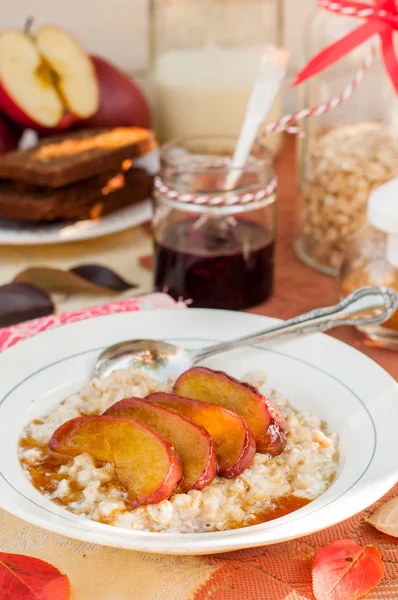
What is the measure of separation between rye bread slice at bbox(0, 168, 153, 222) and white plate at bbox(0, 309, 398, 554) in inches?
17.1

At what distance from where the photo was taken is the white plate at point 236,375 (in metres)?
0.72

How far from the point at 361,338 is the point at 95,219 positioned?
0.57 meters

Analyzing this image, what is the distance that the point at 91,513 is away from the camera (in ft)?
2.55

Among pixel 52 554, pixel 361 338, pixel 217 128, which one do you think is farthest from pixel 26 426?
pixel 217 128

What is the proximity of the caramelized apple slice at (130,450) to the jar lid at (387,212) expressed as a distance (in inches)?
18.3

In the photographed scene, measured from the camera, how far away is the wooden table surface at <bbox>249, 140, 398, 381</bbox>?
121 cm

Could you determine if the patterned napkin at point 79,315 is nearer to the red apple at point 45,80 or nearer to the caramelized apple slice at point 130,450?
the caramelized apple slice at point 130,450

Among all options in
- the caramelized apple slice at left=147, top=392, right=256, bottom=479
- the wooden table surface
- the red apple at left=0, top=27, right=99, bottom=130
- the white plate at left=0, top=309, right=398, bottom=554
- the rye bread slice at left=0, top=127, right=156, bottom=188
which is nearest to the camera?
the white plate at left=0, top=309, right=398, bottom=554

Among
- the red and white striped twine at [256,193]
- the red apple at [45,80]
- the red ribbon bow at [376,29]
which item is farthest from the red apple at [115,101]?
the red ribbon bow at [376,29]

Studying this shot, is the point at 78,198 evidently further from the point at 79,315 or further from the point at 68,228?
the point at 79,315

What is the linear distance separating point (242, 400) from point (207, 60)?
1194 mm

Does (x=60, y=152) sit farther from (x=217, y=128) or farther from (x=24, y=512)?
(x=24, y=512)

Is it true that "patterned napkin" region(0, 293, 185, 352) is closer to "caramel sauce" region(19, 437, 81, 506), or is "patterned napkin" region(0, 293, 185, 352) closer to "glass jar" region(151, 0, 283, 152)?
"caramel sauce" region(19, 437, 81, 506)

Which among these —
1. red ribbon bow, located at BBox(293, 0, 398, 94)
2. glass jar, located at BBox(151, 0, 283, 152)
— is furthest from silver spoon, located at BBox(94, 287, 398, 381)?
glass jar, located at BBox(151, 0, 283, 152)
